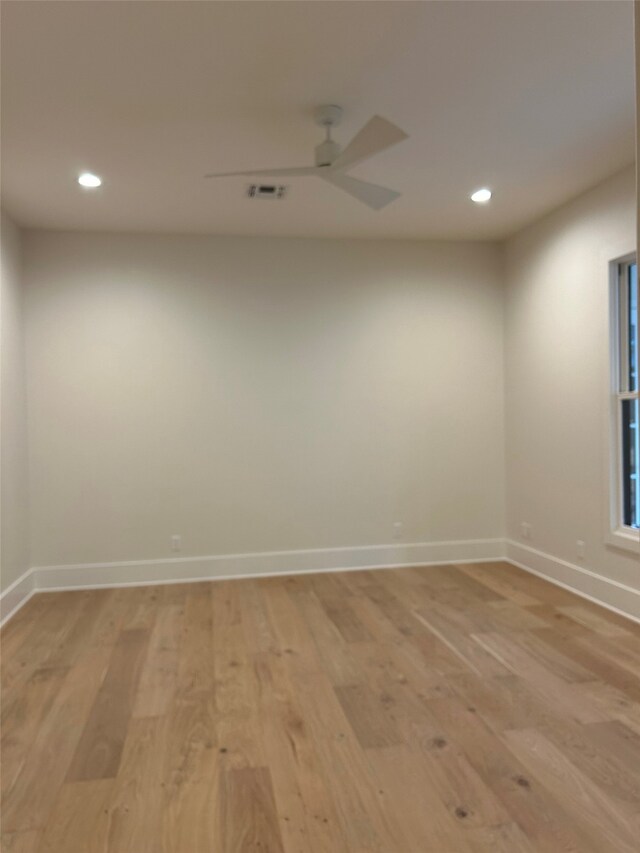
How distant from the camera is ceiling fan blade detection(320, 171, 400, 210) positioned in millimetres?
2846

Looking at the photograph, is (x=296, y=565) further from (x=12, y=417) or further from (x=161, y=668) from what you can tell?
(x=12, y=417)

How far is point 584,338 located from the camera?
4129 millimetres

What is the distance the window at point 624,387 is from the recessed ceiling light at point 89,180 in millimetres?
3239

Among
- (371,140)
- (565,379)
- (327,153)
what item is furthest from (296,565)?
(371,140)

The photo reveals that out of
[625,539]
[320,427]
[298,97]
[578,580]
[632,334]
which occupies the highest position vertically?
[298,97]

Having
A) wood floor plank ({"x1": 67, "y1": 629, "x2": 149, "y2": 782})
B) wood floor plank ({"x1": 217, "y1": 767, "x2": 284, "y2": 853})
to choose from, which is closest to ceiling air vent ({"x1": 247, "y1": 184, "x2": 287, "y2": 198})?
wood floor plank ({"x1": 67, "y1": 629, "x2": 149, "y2": 782})

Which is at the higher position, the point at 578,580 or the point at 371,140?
the point at 371,140

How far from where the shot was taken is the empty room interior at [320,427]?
2.14 metres

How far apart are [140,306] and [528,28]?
131 inches

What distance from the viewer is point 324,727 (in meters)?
2.47

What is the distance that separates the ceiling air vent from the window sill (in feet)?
9.82

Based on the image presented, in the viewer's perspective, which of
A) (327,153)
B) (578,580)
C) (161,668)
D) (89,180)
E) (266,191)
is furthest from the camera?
(578,580)

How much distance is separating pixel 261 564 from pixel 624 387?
2.93 metres

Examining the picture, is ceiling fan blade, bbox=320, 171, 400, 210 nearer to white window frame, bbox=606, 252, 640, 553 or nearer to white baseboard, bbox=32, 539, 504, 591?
white window frame, bbox=606, 252, 640, 553
